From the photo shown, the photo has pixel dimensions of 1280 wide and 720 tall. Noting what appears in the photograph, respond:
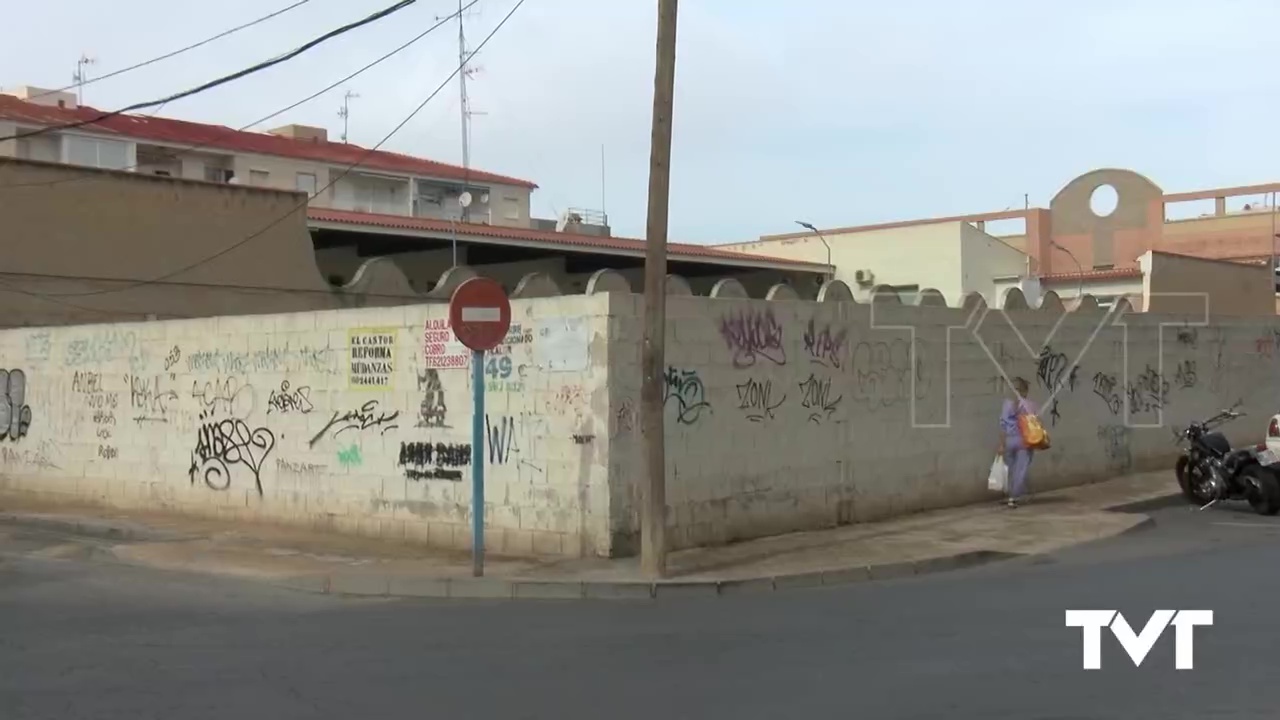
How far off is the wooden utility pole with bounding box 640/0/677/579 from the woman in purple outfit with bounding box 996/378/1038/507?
6838 millimetres

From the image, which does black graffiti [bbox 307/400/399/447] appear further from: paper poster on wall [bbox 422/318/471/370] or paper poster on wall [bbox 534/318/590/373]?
paper poster on wall [bbox 534/318/590/373]

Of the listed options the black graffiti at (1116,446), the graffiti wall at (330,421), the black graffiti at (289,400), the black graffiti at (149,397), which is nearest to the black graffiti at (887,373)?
the graffiti wall at (330,421)

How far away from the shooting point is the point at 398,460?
13258mm

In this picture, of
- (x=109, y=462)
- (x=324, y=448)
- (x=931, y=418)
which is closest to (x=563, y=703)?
(x=324, y=448)

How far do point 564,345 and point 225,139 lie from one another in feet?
121

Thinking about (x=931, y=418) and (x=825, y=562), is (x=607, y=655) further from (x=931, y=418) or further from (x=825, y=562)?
(x=931, y=418)

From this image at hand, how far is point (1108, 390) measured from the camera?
1953 cm

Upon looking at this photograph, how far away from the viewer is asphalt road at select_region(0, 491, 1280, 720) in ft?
21.3

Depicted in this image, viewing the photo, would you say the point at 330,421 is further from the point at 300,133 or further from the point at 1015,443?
the point at 300,133

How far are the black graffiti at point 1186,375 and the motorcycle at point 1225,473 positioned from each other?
15.3ft

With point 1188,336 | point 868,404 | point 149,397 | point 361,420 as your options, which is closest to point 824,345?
point 868,404

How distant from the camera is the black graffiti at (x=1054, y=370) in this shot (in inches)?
710

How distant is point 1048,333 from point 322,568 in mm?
11660

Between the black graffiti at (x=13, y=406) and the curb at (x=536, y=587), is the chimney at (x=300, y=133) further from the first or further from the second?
the curb at (x=536, y=587)
